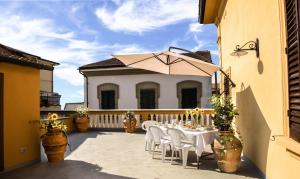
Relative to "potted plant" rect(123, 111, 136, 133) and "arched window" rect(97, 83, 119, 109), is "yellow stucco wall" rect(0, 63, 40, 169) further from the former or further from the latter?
"arched window" rect(97, 83, 119, 109)

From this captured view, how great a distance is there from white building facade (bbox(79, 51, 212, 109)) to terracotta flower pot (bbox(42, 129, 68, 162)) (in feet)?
37.9

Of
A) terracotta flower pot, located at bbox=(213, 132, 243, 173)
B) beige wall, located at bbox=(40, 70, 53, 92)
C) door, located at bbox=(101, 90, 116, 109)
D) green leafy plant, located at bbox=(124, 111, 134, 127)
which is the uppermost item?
beige wall, located at bbox=(40, 70, 53, 92)

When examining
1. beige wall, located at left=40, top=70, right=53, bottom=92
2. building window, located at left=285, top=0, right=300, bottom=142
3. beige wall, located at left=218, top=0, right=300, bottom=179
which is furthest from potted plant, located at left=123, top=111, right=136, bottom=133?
beige wall, located at left=40, top=70, right=53, bottom=92

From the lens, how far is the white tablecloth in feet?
22.2

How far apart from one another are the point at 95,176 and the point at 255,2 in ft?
15.6

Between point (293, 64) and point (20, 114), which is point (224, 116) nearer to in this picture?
point (293, 64)

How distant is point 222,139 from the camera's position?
242 inches

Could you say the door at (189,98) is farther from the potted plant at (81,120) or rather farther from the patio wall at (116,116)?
the potted plant at (81,120)

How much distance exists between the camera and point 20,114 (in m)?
6.94

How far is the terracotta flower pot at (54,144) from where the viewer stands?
23.7 feet

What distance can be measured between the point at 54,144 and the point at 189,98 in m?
12.0

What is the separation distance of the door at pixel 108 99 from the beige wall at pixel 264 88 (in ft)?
40.0

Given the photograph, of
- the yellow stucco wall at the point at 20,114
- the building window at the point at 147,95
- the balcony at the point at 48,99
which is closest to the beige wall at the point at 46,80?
the balcony at the point at 48,99

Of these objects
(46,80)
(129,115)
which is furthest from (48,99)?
(129,115)
